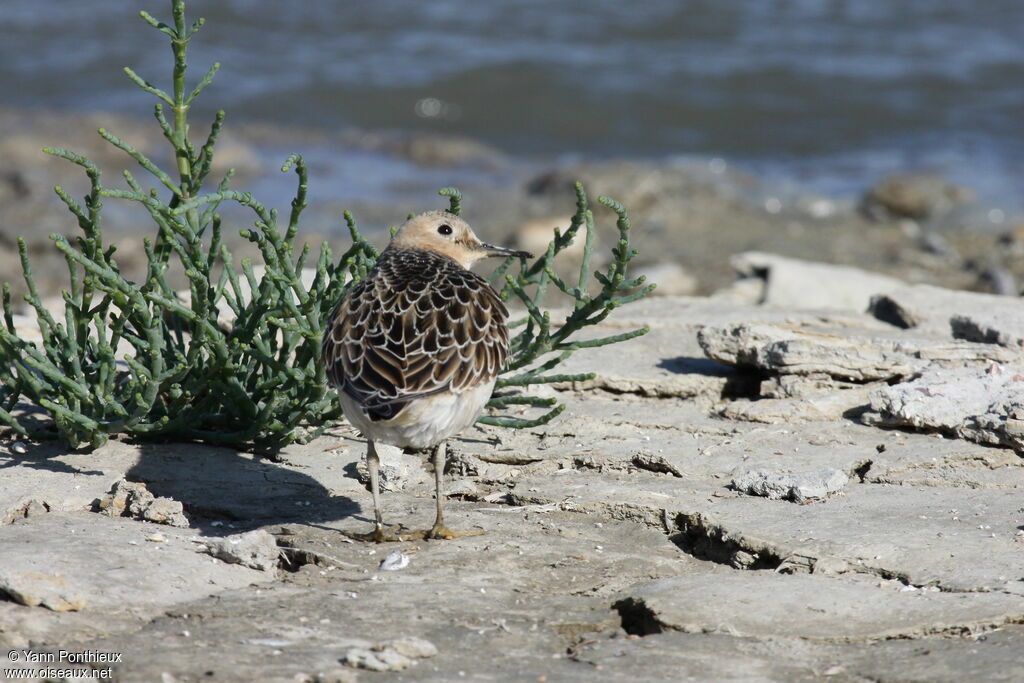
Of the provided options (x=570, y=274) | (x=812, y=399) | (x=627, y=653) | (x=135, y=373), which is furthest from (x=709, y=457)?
(x=570, y=274)

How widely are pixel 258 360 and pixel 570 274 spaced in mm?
5632

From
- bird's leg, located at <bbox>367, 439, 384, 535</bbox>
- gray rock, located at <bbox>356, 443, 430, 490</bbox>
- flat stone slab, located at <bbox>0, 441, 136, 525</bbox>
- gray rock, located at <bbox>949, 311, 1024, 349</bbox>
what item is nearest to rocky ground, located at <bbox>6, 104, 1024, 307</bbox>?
gray rock, located at <bbox>949, 311, 1024, 349</bbox>

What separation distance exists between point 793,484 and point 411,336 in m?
1.62

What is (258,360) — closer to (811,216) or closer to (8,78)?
(811,216)

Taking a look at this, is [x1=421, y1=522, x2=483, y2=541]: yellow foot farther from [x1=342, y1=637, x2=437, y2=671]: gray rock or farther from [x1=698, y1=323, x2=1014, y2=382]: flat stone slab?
[x1=698, y1=323, x2=1014, y2=382]: flat stone slab

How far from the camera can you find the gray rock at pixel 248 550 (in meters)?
4.29

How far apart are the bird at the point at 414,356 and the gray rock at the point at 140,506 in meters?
0.73

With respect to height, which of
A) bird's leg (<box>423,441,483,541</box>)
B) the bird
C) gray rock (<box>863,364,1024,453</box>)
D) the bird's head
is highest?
the bird's head

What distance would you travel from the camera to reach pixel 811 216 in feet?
43.1

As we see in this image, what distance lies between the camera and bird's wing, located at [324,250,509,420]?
462cm

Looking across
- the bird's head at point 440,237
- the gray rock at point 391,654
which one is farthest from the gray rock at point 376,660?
the bird's head at point 440,237

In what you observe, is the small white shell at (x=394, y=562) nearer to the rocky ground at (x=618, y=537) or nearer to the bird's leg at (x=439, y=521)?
the rocky ground at (x=618, y=537)

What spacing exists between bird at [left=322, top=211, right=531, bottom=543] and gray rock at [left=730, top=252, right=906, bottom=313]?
3.93 meters

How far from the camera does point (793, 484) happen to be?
16.4 feet
